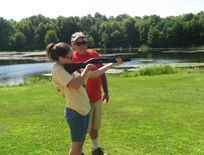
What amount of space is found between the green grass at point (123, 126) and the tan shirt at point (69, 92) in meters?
1.44

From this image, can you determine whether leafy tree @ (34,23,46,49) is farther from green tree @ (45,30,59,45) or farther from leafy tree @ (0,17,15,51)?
leafy tree @ (0,17,15,51)

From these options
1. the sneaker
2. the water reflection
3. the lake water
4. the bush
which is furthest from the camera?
the lake water

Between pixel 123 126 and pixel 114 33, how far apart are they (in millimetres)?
96059

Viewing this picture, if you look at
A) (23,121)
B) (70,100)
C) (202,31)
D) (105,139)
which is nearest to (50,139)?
(105,139)

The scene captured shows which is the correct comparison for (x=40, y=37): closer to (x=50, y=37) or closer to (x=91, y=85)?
(x=50, y=37)

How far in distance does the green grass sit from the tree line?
76.1m

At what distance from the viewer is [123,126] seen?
4777mm

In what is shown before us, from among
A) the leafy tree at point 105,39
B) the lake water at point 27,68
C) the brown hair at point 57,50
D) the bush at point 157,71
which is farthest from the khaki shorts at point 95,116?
the leafy tree at point 105,39

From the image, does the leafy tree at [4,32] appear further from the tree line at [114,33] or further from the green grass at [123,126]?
the green grass at [123,126]

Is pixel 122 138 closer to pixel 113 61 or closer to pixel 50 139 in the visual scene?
pixel 50 139

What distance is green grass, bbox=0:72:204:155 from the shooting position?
380cm

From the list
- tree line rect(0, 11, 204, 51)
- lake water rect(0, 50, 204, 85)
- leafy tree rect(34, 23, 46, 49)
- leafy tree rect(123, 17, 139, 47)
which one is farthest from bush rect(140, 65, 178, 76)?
leafy tree rect(123, 17, 139, 47)

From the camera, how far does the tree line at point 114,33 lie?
78188 millimetres

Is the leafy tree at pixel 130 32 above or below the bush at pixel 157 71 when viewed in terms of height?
above
